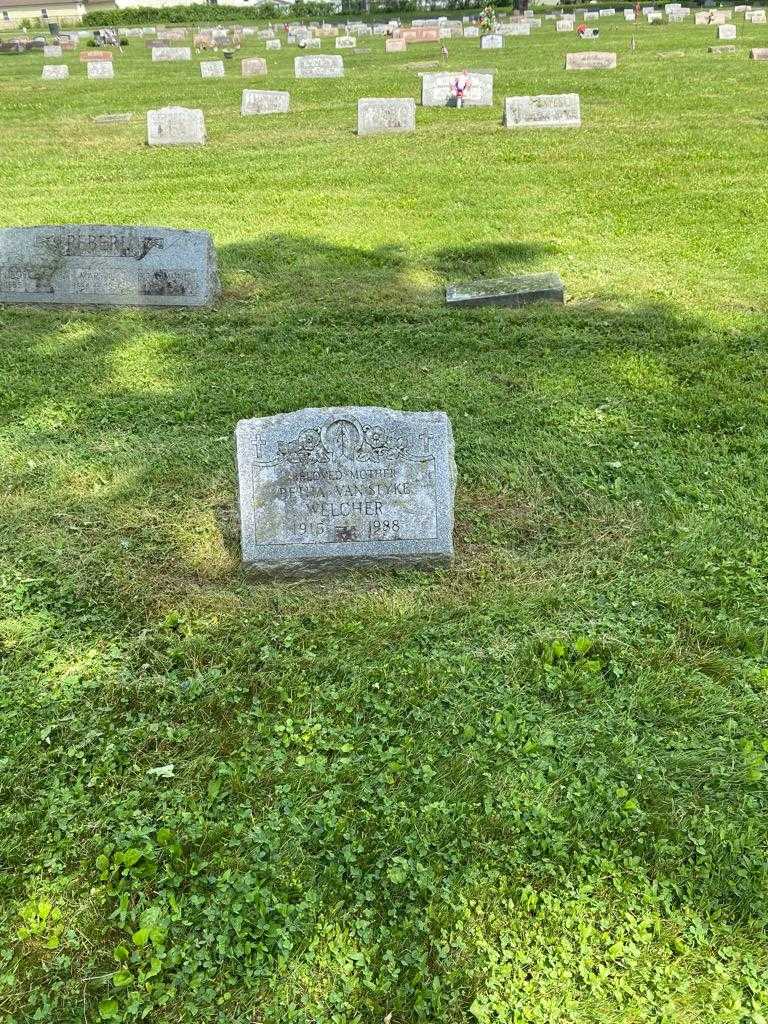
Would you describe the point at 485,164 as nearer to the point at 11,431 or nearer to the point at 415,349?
the point at 415,349

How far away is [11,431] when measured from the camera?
19.2 ft

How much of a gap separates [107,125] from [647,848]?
64.3 feet

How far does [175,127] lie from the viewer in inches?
607

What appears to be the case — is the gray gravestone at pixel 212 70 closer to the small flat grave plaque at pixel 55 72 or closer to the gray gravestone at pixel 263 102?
the small flat grave plaque at pixel 55 72

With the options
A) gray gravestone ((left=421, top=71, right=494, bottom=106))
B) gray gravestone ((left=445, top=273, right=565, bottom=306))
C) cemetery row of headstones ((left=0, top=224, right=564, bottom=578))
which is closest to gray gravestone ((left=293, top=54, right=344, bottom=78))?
gray gravestone ((left=421, top=71, right=494, bottom=106))

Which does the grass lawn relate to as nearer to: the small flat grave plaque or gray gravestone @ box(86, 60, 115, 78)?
gray gravestone @ box(86, 60, 115, 78)

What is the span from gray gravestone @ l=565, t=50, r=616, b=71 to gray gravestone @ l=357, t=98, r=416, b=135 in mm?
10550

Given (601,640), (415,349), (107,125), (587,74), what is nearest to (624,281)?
(415,349)

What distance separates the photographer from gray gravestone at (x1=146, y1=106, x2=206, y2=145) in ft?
50.3

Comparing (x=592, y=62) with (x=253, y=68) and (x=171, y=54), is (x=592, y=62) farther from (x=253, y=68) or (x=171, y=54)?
(x=171, y=54)

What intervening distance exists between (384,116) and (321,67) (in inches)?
412

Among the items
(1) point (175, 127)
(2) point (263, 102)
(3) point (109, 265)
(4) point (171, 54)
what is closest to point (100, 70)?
(4) point (171, 54)

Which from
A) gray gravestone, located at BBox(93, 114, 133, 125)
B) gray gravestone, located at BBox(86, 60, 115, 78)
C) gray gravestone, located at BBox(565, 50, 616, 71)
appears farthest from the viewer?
gray gravestone, located at BBox(86, 60, 115, 78)

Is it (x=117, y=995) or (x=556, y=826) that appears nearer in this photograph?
(x=117, y=995)
